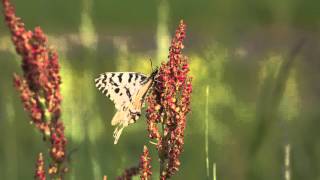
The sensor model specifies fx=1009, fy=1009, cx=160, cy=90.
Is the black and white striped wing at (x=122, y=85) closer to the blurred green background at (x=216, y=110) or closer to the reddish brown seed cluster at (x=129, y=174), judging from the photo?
the blurred green background at (x=216, y=110)

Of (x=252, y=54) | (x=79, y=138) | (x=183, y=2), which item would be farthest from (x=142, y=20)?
(x=79, y=138)

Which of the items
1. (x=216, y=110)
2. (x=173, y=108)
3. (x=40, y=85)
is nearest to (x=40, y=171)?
(x=40, y=85)

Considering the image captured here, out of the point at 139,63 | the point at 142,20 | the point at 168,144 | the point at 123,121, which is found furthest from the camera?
the point at 142,20

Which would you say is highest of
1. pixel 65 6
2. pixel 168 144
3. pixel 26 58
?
pixel 65 6

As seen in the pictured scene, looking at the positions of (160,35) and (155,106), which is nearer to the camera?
(155,106)

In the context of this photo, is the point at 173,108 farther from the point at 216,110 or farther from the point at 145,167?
the point at 216,110

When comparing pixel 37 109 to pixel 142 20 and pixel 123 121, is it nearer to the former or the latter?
pixel 123 121
